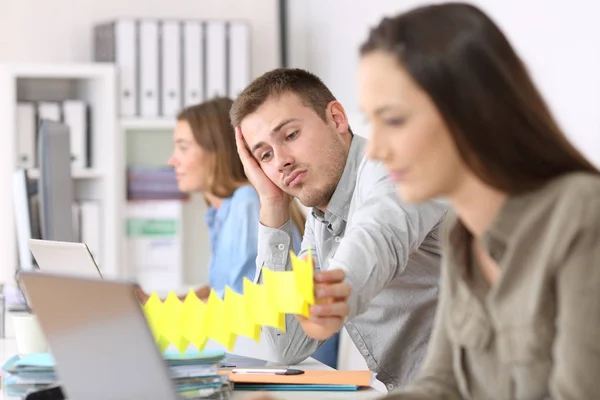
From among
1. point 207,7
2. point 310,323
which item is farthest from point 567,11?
point 207,7

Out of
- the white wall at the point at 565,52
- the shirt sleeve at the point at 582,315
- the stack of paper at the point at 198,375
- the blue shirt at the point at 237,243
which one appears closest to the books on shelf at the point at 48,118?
the blue shirt at the point at 237,243

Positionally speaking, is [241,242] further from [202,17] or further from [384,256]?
[202,17]

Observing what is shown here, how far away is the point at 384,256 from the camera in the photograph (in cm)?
176

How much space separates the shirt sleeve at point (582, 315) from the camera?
108cm

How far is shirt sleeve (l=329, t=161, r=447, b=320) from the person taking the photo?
1692 mm

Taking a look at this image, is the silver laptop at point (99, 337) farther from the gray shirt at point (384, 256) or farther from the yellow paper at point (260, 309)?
the gray shirt at point (384, 256)

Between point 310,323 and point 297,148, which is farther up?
point 297,148

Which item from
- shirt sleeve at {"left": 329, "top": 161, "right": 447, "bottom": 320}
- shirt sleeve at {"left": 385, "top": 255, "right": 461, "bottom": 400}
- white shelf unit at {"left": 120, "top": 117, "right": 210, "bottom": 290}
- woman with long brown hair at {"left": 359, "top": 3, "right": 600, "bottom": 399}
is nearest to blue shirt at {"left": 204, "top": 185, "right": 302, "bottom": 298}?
white shelf unit at {"left": 120, "top": 117, "right": 210, "bottom": 290}

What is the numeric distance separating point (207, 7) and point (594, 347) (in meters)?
4.00

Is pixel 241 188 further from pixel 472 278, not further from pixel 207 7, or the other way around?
pixel 472 278

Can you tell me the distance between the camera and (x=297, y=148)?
2.20 metres

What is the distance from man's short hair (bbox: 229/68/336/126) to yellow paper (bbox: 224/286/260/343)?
0.60m

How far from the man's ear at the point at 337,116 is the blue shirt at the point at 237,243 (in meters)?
1.04

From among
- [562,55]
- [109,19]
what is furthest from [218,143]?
[562,55]
